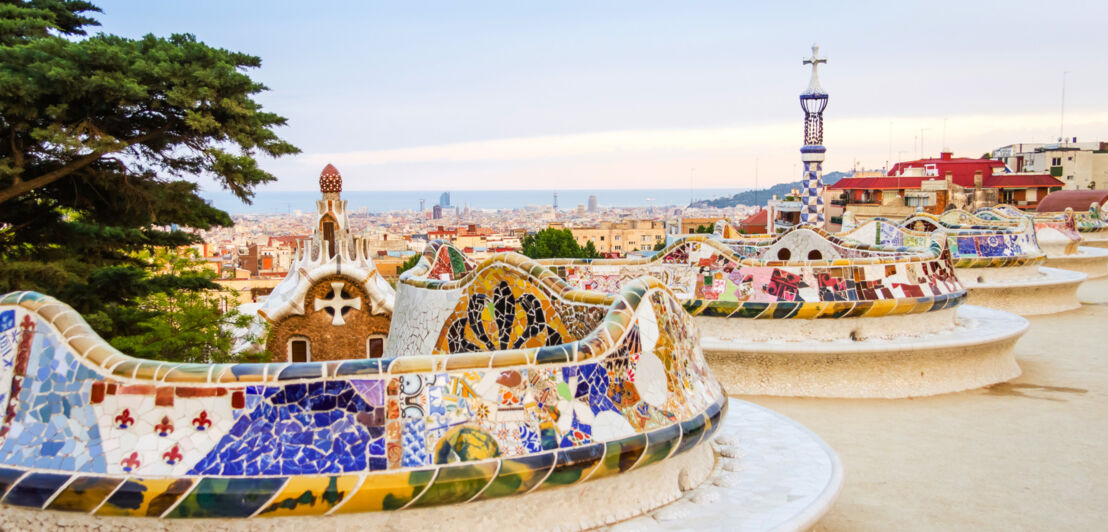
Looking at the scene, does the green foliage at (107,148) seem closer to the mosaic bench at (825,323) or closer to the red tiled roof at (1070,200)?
the mosaic bench at (825,323)

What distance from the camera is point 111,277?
1298 centimetres

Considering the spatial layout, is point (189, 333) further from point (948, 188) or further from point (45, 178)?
point (948, 188)

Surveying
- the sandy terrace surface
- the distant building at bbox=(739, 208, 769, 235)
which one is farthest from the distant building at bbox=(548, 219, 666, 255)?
the sandy terrace surface

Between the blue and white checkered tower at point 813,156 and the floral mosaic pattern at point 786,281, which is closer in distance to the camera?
the floral mosaic pattern at point 786,281

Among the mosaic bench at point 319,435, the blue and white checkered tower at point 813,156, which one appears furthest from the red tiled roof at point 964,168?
the mosaic bench at point 319,435

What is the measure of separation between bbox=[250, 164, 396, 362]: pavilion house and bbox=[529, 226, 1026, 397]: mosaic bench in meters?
7.49

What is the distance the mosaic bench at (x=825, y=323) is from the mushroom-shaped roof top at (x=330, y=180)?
28.7ft

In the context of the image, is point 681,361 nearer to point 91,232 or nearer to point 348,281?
point 91,232

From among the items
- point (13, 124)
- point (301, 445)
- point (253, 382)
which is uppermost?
point (13, 124)

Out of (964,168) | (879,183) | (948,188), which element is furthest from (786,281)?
(964,168)

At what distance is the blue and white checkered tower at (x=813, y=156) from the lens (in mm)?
26797

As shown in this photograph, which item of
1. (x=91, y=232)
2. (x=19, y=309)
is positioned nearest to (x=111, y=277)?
(x=91, y=232)

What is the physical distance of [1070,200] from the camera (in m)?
45.0

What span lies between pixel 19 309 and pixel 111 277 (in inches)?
331
